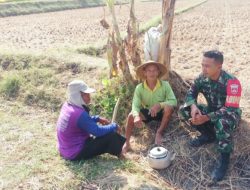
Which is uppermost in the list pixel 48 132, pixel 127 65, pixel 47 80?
pixel 127 65

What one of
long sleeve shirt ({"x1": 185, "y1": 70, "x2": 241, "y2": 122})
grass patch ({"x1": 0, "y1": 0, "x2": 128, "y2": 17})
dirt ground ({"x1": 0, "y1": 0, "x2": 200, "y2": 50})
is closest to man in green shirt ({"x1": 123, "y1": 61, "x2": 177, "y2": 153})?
long sleeve shirt ({"x1": 185, "y1": 70, "x2": 241, "y2": 122})

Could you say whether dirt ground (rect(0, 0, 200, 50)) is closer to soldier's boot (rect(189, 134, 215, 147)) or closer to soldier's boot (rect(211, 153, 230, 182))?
soldier's boot (rect(189, 134, 215, 147))

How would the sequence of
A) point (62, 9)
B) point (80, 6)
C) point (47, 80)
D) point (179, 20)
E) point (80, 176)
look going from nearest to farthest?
point (80, 176)
point (47, 80)
point (179, 20)
point (62, 9)
point (80, 6)

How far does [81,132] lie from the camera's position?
4.20 meters

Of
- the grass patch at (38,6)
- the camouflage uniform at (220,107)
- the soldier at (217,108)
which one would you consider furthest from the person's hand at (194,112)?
the grass patch at (38,6)

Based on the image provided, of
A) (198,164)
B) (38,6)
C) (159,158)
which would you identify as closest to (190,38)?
(198,164)

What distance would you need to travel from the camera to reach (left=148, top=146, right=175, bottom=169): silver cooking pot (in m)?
4.18

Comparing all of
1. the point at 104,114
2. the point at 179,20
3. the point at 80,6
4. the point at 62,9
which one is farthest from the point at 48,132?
the point at 80,6

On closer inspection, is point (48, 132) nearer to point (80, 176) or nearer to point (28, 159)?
point (28, 159)

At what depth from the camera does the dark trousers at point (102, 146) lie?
13.8 feet

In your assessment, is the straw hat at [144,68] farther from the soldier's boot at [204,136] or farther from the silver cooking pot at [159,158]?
the silver cooking pot at [159,158]

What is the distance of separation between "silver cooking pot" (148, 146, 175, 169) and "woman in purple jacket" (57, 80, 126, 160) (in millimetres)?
362

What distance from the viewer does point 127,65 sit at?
18.0 ft

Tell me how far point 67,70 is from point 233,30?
703 cm
